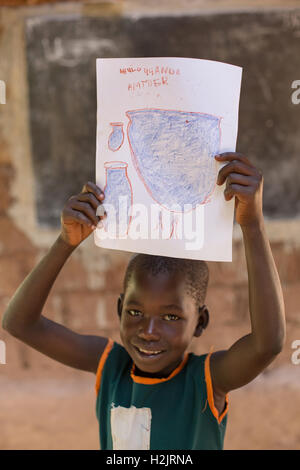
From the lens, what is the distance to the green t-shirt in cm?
134


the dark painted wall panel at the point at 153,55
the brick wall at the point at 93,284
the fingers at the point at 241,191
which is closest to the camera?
the fingers at the point at 241,191

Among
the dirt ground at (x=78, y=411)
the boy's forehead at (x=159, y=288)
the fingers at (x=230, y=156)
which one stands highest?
the fingers at (x=230, y=156)

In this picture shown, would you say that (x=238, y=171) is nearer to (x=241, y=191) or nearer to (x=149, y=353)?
(x=241, y=191)

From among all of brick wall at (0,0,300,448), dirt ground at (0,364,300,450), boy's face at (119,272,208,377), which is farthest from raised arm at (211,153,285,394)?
dirt ground at (0,364,300,450)

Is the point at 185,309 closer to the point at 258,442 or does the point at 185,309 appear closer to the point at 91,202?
the point at 91,202

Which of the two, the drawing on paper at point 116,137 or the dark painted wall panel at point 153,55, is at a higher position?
the dark painted wall panel at point 153,55

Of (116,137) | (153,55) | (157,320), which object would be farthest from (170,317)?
(153,55)

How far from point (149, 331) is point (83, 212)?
318mm

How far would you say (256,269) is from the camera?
1.21 metres

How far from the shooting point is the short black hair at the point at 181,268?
1374 mm

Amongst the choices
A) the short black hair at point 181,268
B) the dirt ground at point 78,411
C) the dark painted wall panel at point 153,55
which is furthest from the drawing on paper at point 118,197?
the dirt ground at point 78,411

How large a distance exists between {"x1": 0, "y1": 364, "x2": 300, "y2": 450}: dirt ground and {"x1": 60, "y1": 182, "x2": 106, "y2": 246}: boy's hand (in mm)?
1384

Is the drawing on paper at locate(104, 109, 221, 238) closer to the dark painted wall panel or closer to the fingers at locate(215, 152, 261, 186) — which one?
the fingers at locate(215, 152, 261, 186)

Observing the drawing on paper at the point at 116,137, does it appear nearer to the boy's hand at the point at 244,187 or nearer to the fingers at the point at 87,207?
the fingers at the point at 87,207
